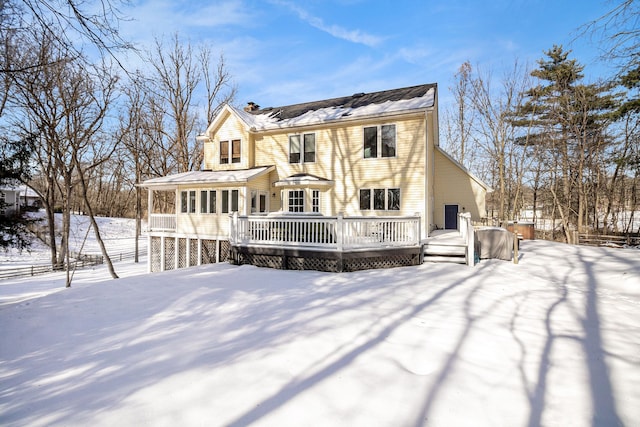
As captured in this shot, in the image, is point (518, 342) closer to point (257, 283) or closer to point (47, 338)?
point (257, 283)

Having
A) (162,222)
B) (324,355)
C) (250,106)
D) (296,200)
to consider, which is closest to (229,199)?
(296,200)

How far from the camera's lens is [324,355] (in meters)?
3.60

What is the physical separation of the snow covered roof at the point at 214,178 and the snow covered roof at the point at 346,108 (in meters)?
2.48

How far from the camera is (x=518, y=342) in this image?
4066 millimetres

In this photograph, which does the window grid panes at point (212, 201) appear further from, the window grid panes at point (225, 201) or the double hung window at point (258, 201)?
the double hung window at point (258, 201)

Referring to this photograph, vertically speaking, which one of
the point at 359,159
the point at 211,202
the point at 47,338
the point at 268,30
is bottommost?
the point at 47,338

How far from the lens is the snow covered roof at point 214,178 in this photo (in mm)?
13727

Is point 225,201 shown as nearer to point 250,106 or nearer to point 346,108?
point 346,108

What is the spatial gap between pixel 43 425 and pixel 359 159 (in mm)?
12818

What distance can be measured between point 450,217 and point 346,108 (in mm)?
8082

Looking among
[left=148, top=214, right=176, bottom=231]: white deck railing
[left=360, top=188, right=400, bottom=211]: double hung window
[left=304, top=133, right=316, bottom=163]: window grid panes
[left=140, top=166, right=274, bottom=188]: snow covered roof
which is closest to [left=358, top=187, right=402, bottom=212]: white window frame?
[left=360, top=188, right=400, bottom=211]: double hung window

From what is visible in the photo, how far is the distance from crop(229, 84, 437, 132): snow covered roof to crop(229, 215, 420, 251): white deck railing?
19.3ft

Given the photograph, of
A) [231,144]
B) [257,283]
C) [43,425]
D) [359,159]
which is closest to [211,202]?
[231,144]

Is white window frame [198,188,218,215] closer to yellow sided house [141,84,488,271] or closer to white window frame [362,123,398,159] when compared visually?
yellow sided house [141,84,488,271]
